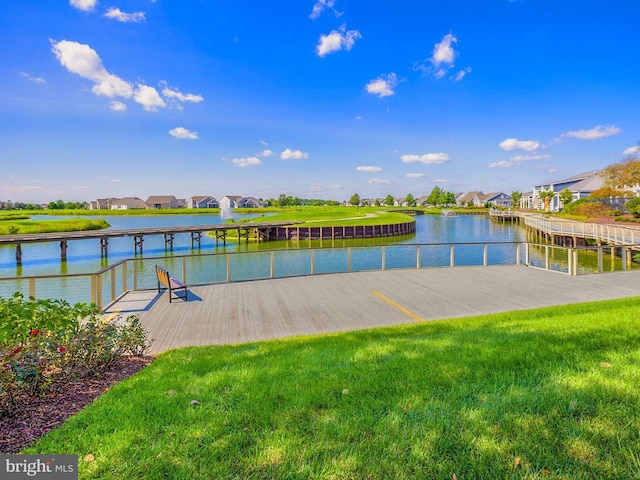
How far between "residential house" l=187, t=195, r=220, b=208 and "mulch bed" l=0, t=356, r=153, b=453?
15268 cm

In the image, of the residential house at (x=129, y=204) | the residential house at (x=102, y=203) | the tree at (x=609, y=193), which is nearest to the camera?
the tree at (x=609, y=193)

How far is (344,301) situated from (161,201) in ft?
486

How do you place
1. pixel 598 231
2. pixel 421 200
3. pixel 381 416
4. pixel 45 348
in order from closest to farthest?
pixel 381 416 < pixel 45 348 < pixel 598 231 < pixel 421 200

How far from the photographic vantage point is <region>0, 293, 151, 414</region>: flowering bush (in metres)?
→ 3.02

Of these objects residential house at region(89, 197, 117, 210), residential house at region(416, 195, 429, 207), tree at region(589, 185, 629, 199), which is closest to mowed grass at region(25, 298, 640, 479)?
tree at region(589, 185, 629, 199)

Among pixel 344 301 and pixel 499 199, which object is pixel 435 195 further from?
pixel 344 301

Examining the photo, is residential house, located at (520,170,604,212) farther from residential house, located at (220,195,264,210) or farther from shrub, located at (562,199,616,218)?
residential house, located at (220,195,264,210)

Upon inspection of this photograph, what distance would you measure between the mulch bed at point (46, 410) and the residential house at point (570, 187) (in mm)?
60858

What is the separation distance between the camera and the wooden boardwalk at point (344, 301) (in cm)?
628

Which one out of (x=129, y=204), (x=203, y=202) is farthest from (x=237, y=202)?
(x=129, y=204)

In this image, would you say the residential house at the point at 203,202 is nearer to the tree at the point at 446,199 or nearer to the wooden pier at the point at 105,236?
the tree at the point at 446,199

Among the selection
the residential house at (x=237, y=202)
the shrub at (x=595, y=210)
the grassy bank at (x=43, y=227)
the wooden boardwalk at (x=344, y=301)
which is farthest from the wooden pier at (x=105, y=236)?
the residential house at (x=237, y=202)

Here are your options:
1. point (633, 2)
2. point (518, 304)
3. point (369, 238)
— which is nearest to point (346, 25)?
point (633, 2)

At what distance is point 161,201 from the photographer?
140375 millimetres
